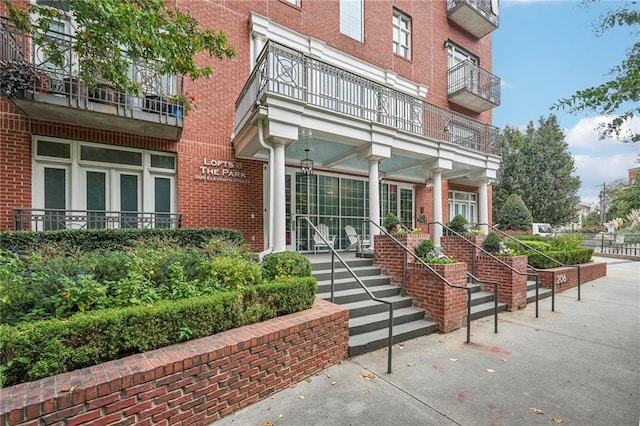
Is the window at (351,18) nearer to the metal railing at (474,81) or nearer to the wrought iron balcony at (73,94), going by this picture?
the metal railing at (474,81)

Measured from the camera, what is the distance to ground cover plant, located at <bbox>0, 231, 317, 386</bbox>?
94.8 inches

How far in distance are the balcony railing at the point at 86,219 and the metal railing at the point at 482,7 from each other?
14196 millimetres

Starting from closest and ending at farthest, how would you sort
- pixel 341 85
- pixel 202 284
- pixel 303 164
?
pixel 202 284 < pixel 341 85 < pixel 303 164

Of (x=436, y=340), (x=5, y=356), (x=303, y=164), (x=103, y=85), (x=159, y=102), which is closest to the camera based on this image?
(x=5, y=356)

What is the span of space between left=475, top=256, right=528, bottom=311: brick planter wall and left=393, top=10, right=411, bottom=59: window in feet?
29.2

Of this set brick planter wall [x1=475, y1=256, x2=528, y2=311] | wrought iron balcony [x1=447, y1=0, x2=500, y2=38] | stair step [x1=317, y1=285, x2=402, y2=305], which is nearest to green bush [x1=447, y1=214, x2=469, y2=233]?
brick planter wall [x1=475, y1=256, x2=528, y2=311]

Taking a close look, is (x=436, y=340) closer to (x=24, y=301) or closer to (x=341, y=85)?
(x=24, y=301)

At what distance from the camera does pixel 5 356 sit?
2.27 m

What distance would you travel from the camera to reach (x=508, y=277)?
676 cm

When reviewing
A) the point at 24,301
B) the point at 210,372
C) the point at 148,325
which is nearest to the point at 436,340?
the point at 210,372

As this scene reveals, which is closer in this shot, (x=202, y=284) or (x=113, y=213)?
(x=202, y=284)

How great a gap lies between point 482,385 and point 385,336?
141cm

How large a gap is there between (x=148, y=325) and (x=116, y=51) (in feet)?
11.5

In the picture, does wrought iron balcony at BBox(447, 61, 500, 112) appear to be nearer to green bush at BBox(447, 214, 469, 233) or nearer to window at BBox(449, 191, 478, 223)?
window at BBox(449, 191, 478, 223)
